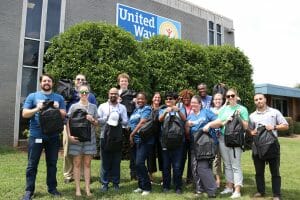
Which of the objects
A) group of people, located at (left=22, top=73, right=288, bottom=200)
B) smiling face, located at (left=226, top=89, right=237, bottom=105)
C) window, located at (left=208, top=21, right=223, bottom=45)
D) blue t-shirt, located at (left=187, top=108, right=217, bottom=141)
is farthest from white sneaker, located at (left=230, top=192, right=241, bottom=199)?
window, located at (left=208, top=21, right=223, bottom=45)

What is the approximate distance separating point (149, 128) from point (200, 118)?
0.94 m

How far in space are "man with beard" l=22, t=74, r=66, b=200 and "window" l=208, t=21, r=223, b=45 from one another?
16008mm

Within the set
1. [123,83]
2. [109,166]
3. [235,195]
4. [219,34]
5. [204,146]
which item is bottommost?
[235,195]

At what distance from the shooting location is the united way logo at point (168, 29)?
1682cm

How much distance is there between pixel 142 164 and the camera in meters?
5.74

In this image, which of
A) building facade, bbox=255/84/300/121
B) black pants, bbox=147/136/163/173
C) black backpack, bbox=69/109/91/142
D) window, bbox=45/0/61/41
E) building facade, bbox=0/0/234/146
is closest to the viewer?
black backpack, bbox=69/109/91/142

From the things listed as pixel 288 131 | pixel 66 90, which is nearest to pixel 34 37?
pixel 66 90

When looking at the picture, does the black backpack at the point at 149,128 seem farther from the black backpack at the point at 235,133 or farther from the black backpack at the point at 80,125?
the black backpack at the point at 235,133

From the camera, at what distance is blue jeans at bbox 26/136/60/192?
523 centimetres

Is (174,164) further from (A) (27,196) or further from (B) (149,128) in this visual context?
(A) (27,196)

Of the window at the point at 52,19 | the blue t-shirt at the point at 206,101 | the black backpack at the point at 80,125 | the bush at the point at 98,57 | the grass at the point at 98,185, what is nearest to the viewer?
the black backpack at the point at 80,125

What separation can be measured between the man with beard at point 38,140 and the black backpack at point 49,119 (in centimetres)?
8

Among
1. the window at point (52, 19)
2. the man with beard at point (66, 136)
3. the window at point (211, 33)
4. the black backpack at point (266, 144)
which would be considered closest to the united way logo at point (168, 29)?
the window at point (211, 33)

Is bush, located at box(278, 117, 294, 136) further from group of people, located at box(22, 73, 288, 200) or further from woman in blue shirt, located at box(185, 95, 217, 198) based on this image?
woman in blue shirt, located at box(185, 95, 217, 198)
